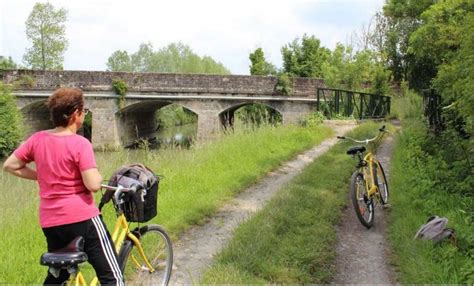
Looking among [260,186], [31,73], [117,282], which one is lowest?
[260,186]

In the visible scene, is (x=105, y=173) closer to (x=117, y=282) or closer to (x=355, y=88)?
(x=117, y=282)

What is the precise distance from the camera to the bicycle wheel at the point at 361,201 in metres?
5.21

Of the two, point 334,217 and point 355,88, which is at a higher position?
point 355,88

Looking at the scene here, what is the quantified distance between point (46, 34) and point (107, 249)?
35103 millimetres

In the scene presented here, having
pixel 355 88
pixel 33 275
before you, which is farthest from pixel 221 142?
pixel 355 88

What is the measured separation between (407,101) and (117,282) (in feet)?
69.1

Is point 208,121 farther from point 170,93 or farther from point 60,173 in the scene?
point 60,173

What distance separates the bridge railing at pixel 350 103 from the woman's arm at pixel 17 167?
1512 centimetres

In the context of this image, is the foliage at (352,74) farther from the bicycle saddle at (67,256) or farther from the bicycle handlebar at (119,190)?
the bicycle saddle at (67,256)

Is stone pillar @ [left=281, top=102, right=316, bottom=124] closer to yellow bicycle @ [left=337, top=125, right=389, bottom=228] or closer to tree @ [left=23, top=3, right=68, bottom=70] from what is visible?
yellow bicycle @ [left=337, top=125, right=389, bottom=228]

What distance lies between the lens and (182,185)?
682cm

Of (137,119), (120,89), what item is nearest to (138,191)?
(120,89)

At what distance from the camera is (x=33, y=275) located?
3564mm

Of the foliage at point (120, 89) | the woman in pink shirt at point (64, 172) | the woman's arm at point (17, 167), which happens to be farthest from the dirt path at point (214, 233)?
the foliage at point (120, 89)
